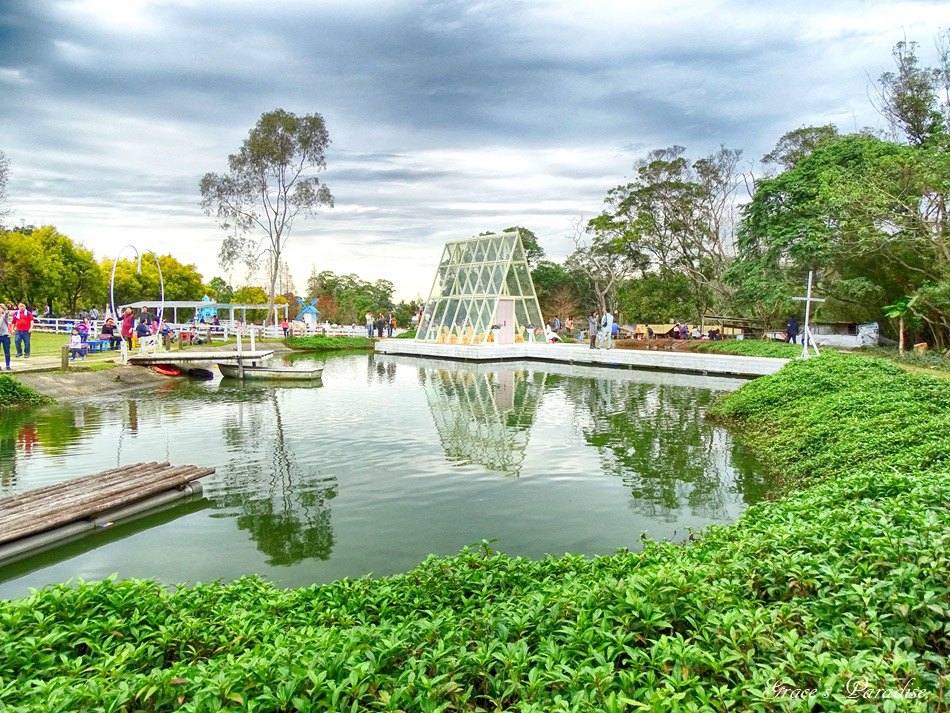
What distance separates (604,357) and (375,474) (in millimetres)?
Result: 15769

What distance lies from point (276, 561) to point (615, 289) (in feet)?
115

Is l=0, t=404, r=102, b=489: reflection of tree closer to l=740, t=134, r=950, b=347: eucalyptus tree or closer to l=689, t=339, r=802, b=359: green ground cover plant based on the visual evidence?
l=689, t=339, r=802, b=359: green ground cover plant

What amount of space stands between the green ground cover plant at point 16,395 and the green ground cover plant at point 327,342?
19.5 metres

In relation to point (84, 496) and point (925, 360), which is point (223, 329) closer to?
point (84, 496)

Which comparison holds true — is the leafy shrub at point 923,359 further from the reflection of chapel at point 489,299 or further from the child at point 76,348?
the child at point 76,348

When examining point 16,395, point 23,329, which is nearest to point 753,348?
point 16,395

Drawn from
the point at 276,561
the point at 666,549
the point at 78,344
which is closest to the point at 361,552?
the point at 276,561

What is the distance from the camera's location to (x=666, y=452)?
9.34 metres

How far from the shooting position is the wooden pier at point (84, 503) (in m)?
5.51

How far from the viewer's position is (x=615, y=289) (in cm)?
3834

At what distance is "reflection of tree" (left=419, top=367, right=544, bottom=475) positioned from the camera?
9.31 metres

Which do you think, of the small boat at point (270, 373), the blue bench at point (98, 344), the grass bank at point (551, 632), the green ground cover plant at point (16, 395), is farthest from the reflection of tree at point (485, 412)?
the blue bench at point (98, 344)

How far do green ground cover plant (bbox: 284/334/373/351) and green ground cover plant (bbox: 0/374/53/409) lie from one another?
64.0ft

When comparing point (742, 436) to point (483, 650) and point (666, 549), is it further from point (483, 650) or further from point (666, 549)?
point (483, 650)
